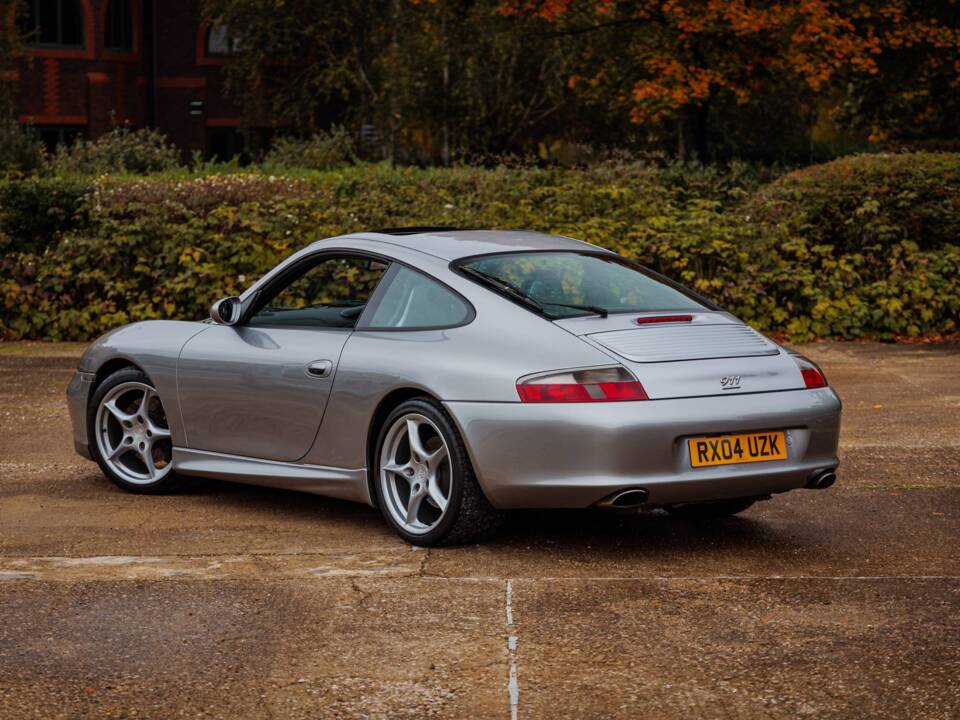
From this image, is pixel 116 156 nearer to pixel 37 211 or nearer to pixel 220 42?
pixel 37 211

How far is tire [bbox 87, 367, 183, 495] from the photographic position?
7.77m

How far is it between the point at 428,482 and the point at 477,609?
39.8 inches

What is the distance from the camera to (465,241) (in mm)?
7105

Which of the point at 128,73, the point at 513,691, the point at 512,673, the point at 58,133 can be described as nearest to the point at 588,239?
the point at 512,673

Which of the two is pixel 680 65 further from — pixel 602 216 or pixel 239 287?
pixel 239 287

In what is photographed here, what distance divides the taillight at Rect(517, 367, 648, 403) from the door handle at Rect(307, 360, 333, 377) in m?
1.13

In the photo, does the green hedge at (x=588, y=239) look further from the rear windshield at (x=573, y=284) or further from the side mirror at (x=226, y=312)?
the rear windshield at (x=573, y=284)

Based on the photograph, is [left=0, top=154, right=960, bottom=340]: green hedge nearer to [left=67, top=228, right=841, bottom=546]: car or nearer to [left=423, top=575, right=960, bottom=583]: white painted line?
[left=67, top=228, right=841, bottom=546]: car

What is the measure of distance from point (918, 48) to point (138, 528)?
2463 cm

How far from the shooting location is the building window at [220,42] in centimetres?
3680

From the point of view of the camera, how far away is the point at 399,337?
6.61 meters

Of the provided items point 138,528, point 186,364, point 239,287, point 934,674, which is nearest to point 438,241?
point 186,364

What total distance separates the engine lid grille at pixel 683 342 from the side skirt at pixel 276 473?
1.32 m

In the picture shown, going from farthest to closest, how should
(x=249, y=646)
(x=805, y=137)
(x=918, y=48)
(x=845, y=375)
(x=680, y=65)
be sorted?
(x=805, y=137)
(x=918, y=48)
(x=680, y=65)
(x=845, y=375)
(x=249, y=646)
